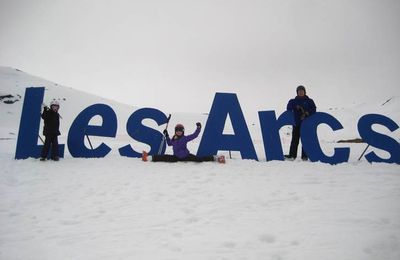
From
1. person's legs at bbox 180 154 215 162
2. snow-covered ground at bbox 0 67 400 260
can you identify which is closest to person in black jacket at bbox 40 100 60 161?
snow-covered ground at bbox 0 67 400 260

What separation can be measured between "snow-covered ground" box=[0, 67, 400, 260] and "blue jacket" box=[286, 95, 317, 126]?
5.46 feet

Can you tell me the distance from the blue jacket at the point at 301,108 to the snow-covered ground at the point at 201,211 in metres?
1.67

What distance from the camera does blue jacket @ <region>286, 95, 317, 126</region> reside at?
29.3ft

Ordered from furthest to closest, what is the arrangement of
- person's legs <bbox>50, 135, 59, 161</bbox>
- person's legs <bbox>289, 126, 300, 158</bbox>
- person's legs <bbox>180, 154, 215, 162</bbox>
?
person's legs <bbox>50, 135, 59, 161</bbox>
person's legs <bbox>289, 126, 300, 158</bbox>
person's legs <bbox>180, 154, 215, 162</bbox>

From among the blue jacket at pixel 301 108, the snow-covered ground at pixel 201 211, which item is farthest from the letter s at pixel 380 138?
the blue jacket at pixel 301 108

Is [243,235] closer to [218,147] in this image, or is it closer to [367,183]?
[367,183]

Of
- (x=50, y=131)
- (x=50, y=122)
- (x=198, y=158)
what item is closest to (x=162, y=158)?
(x=198, y=158)

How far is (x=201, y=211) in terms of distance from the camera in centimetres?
455

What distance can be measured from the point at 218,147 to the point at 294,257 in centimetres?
598

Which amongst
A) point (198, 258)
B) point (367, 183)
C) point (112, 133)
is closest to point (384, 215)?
point (367, 183)

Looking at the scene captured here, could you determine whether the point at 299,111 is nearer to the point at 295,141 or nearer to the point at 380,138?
the point at 295,141

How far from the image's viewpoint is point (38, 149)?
9.36m

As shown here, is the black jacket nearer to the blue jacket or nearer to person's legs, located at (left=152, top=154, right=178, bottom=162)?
person's legs, located at (left=152, top=154, right=178, bottom=162)

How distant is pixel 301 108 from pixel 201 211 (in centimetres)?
577
